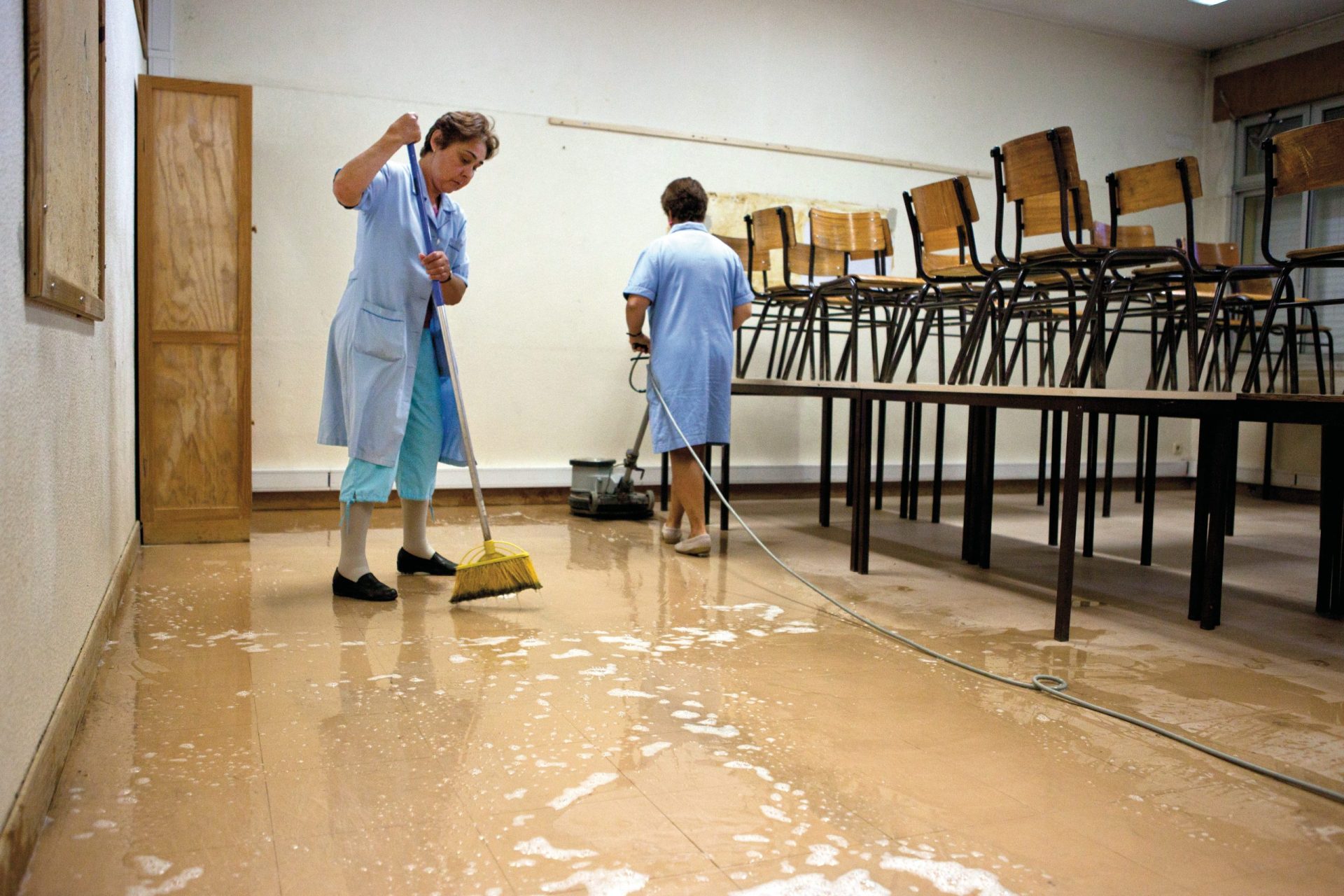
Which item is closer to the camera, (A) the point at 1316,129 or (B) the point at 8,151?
(B) the point at 8,151

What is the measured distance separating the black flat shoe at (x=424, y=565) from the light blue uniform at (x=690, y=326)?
0.94m

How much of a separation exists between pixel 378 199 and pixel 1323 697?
2545 millimetres

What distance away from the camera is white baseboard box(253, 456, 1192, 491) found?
479 cm

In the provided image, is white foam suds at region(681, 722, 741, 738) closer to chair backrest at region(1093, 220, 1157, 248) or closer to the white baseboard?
the white baseboard

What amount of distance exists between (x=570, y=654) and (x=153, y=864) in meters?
1.13

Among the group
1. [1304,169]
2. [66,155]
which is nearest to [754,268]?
[1304,169]

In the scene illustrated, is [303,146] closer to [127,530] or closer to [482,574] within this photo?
[127,530]

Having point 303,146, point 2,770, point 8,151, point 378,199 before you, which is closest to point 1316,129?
point 378,199

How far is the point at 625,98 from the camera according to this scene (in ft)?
17.7

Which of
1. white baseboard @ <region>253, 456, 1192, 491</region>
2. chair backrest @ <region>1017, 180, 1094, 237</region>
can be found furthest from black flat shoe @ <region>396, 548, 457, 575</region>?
chair backrest @ <region>1017, 180, 1094, 237</region>

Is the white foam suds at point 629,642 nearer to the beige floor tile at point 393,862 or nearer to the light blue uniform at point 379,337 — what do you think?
the light blue uniform at point 379,337

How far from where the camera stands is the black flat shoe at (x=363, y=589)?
9.11ft

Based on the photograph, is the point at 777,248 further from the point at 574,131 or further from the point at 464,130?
the point at 464,130

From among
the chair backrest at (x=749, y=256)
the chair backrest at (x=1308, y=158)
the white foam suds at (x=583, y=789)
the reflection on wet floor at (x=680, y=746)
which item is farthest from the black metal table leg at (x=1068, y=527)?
the chair backrest at (x=749, y=256)
